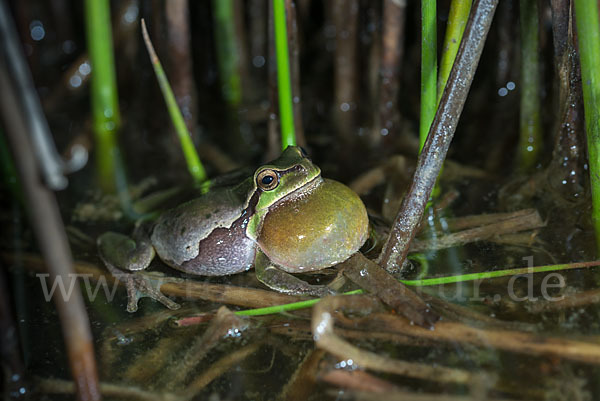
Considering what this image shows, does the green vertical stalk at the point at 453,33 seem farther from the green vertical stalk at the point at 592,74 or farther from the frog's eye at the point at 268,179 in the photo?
the frog's eye at the point at 268,179

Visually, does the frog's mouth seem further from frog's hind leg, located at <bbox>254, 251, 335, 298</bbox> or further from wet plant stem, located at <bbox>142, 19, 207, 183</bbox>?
wet plant stem, located at <bbox>142, 19, 207, 183</bbox>

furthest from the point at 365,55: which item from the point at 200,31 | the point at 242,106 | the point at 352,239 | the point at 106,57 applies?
the point at 352,239

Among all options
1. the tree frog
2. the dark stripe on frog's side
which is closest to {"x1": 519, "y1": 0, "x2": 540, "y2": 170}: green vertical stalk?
the tree frog

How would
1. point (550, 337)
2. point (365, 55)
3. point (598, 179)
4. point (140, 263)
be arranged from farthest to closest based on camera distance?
1. point (365, 55)
2. point (140, 263)
3. point (598, 179)
4. point (550, 337)

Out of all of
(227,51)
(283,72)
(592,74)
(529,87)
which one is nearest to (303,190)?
(283,72)

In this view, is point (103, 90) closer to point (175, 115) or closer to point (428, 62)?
point (175, 115)

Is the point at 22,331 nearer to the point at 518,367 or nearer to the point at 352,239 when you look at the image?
the point at 352,239

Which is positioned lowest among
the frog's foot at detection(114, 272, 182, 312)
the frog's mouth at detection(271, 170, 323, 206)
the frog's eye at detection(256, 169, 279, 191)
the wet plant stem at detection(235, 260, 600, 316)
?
the frog's foot at detection(114, 272, 182, 312)
